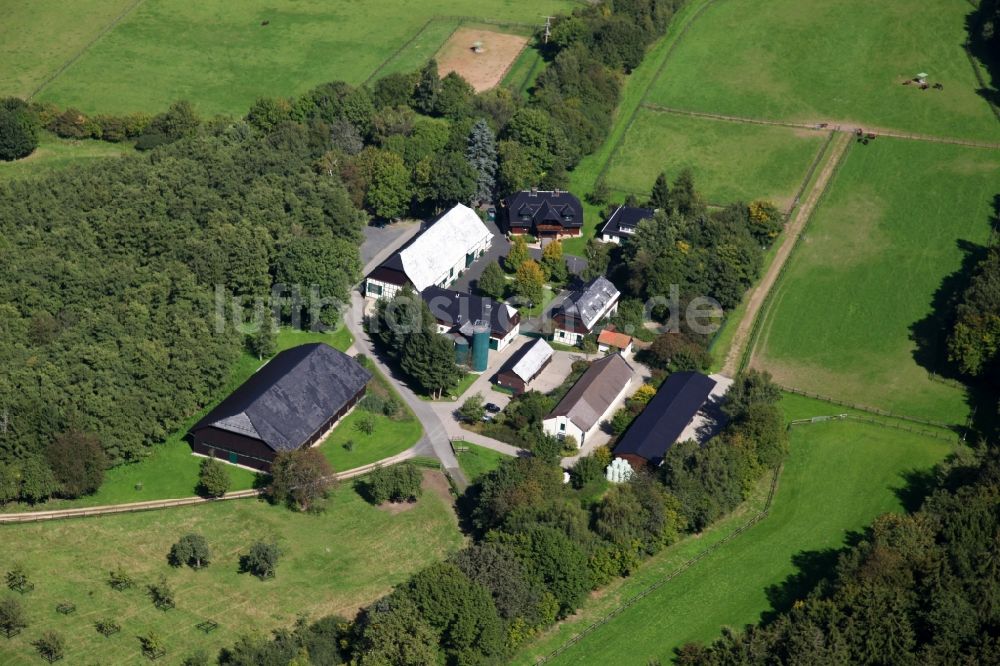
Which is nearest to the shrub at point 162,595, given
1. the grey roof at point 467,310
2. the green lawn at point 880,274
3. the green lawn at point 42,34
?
the grey roof at point 467,310

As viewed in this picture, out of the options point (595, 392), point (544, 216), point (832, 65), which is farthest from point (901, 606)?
point (832, 65)

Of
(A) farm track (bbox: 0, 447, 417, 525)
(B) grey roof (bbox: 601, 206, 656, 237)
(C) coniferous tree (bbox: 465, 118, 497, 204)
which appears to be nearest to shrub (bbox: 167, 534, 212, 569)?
(A) farm track (bbox: 0, 447, 417, 525)

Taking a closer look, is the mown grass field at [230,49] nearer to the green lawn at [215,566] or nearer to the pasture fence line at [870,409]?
the green lawn at [215,566]

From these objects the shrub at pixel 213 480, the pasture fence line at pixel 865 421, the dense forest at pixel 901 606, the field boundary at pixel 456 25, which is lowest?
the field boundary at pixel 456 25

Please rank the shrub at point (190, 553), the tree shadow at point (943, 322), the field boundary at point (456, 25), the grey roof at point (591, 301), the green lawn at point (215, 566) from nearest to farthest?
the green lawn at point (215, 566), the shrub at point (190, 553), the tree shadow at point (943, 322), the grey roof at point (591, 301), the field boundary at point (456, 25)

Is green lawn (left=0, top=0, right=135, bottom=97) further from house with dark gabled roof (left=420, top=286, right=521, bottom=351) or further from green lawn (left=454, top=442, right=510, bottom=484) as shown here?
green lawn (left=454, top=442, right=510, bottom=484)
